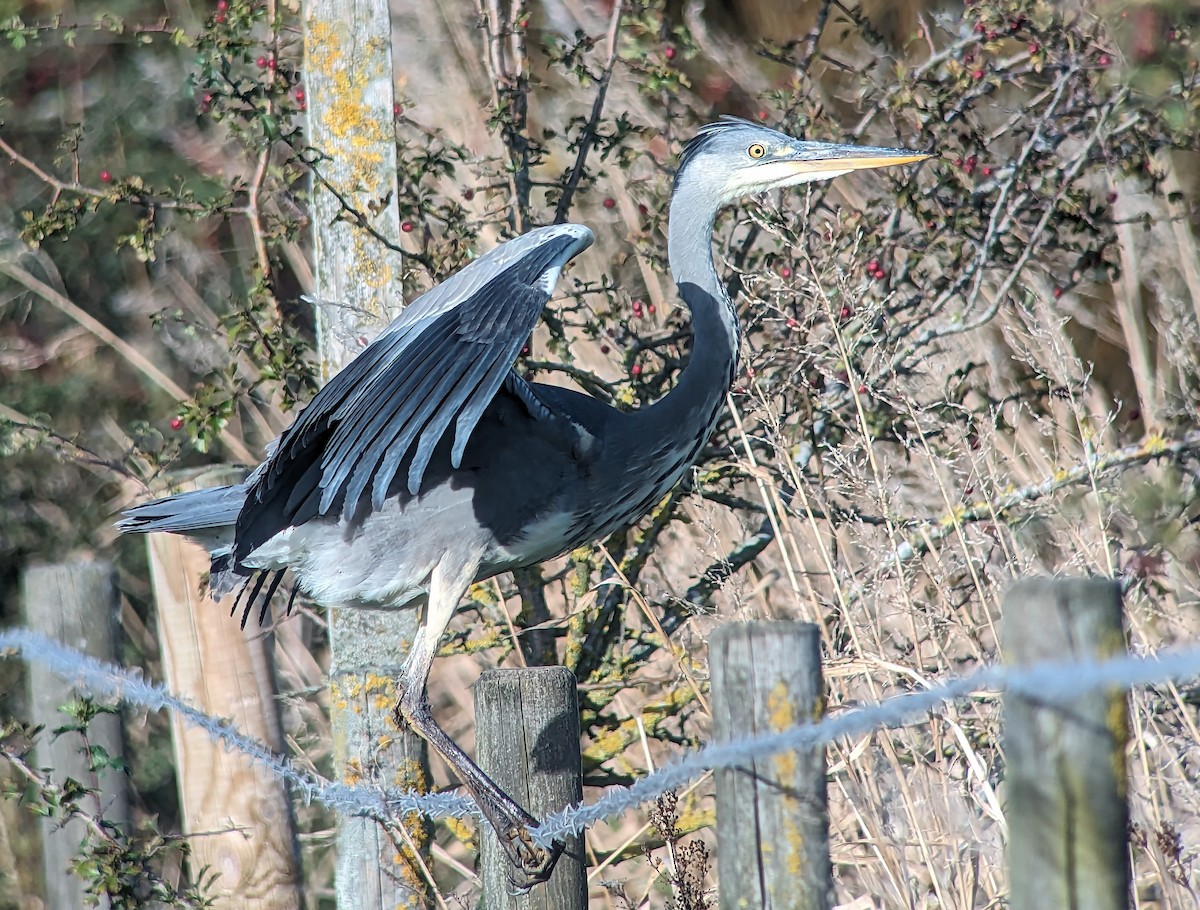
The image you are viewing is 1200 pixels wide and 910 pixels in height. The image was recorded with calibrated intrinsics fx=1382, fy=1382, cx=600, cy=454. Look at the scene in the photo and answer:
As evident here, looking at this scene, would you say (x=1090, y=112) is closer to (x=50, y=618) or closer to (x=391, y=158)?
(x=391, y=158)

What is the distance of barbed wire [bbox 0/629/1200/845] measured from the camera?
1.39 m

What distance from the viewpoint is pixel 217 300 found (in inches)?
258

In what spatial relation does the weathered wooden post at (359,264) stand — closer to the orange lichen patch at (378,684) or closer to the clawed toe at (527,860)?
the orange lichen patch at (378,684)

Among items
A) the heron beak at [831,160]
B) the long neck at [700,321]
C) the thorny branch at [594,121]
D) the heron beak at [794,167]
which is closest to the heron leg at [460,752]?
the long neck at [700,321]

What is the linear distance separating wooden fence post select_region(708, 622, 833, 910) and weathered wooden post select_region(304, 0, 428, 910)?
177 centimetres

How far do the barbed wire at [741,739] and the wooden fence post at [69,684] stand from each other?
643 mm

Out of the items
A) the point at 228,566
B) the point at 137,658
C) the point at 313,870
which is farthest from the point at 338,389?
the point at 137,658

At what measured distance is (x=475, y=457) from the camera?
10.3ft

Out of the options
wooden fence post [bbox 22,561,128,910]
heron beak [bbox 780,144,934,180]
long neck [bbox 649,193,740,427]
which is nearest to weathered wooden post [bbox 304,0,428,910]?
wooden fence post [bbox 22,561,128,910]

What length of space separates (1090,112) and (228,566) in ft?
8.62

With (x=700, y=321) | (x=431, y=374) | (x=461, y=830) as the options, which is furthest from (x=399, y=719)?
(x=700, y=321)

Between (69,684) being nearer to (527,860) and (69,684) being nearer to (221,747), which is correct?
(221,747)

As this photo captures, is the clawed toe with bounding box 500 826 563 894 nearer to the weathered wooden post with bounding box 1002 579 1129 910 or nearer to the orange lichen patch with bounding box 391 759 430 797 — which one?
the orange lichen patch with bounding box 391 759 430 797

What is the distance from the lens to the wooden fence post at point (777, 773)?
65.7 inches
